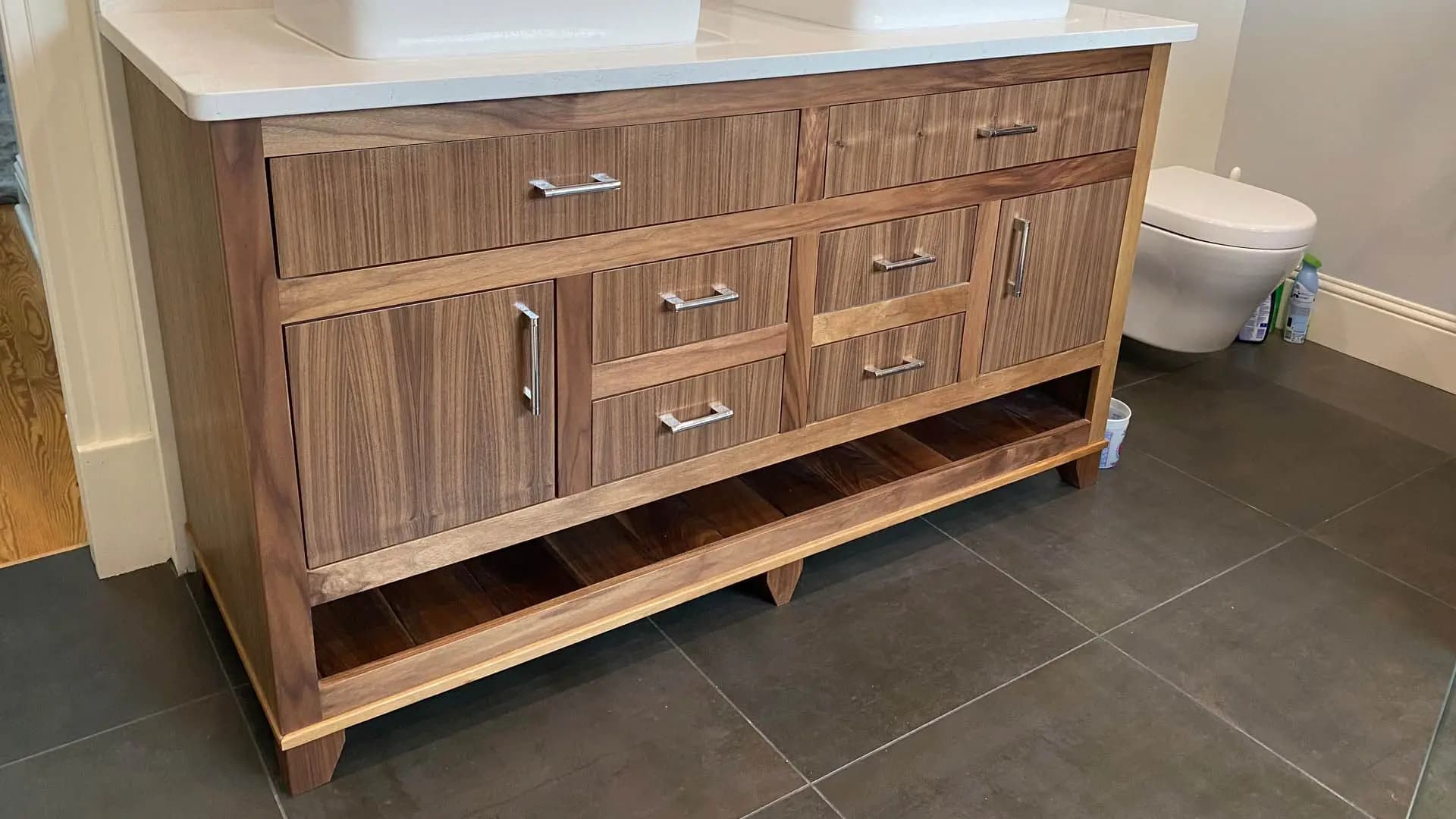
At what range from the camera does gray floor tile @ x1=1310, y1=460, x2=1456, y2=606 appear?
196 cm

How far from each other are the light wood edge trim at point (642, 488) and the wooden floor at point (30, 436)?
792 mm

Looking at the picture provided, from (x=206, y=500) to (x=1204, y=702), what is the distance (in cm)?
140

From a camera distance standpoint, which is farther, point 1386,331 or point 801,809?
point 1386,331

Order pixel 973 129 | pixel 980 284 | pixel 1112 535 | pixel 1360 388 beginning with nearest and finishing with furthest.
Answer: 1. pixel 973 129
2. pixel 980 284
3. pixel 1112 535
4. pixel 1360 388

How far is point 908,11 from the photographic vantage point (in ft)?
5.35

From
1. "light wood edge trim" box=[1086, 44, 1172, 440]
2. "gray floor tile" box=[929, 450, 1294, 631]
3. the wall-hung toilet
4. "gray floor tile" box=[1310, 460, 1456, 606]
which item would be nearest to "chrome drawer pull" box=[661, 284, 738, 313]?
"gray floor tile" box=[929, 450, 1294, 631]

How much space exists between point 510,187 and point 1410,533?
67.5 inches

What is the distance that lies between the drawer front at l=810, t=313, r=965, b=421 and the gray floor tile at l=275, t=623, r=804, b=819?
1.46 feet

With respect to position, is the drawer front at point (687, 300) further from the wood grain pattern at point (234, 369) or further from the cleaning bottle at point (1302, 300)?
the cleaning bottle at point (1302, 300)

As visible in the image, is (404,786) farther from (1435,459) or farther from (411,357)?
(1435,459)

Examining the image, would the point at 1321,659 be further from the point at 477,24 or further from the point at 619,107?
the point at 477,24

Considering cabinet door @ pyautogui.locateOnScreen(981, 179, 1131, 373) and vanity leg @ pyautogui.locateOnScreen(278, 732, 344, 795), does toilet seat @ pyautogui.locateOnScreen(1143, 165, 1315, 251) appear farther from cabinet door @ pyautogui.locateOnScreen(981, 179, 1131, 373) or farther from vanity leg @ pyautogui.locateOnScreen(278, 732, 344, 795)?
vanity leg @ pyautogui.locateOnScreen(278, 732, 344, 795)

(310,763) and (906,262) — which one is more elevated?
(906,262)

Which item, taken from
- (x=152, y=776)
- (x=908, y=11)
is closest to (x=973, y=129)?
(x=908, y=11)
